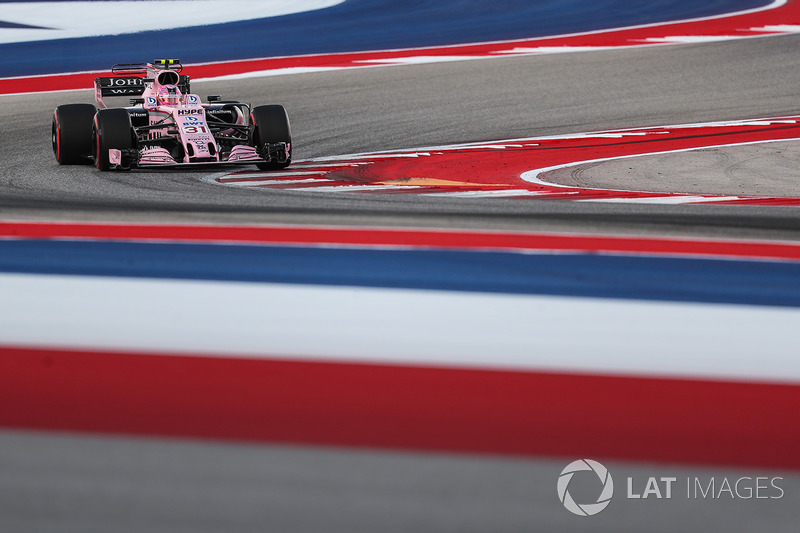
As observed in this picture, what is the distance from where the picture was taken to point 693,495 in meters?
2.29

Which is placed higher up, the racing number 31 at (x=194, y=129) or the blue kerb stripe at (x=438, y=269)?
the racing number 31 at (x=194, y=129)

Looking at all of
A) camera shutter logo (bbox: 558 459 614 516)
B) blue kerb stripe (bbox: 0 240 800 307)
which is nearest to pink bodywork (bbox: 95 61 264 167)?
blue kerb stripe (bbox: 0 240 800 307)

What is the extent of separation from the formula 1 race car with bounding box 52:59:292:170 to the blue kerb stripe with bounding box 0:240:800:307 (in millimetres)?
5130

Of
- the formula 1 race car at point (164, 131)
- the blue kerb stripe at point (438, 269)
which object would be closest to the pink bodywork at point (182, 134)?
the formula 1 race car at point (164, 131)

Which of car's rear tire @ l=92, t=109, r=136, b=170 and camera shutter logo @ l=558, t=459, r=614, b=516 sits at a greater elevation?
car's rear tire @ l=92, t=109, r=136, b=170

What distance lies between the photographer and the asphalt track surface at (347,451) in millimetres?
2205

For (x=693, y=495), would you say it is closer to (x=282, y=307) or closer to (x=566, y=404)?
(x=566, y=404)

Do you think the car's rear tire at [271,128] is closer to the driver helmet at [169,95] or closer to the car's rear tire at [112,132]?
the driver helmet at [169,95]

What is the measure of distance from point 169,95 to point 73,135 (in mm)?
991

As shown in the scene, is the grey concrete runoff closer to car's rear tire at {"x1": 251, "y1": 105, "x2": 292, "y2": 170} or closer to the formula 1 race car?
the formula 1 race car

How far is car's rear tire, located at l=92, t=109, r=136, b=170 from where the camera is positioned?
9523 mm

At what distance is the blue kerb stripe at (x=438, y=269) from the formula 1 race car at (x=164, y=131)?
513cm

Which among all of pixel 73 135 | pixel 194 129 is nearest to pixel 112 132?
pixel 194 129

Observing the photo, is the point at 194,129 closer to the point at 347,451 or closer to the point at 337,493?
the point at 347,451
